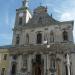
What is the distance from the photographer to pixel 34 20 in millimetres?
35062

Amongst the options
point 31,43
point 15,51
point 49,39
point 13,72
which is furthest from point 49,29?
point 13,72

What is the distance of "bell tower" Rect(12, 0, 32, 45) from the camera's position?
34.7m

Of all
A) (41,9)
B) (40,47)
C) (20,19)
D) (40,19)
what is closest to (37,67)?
(40,47)

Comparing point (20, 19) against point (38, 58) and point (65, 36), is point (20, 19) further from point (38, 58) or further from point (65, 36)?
point (65, 36)

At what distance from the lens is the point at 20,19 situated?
120 feet

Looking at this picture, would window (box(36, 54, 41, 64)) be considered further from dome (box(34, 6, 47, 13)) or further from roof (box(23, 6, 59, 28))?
dome (box(34, 6, 47, 13))

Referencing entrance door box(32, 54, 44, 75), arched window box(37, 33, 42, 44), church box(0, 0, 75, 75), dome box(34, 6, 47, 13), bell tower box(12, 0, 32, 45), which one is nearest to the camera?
church box(0, 0, 75, 75)

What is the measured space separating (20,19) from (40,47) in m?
7.92

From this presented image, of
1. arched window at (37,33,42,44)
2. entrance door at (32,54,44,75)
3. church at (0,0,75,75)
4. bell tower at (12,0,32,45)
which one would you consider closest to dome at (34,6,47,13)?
church at (0,0,75,75)

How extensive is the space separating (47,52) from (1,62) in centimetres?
828

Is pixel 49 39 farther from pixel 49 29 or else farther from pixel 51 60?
pixel 51 60

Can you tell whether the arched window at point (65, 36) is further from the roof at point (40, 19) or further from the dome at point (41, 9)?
the dome at point (41, 9)

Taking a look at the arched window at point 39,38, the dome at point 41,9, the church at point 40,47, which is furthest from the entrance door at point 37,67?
the dome at point 41,9

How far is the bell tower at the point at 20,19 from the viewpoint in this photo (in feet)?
114
